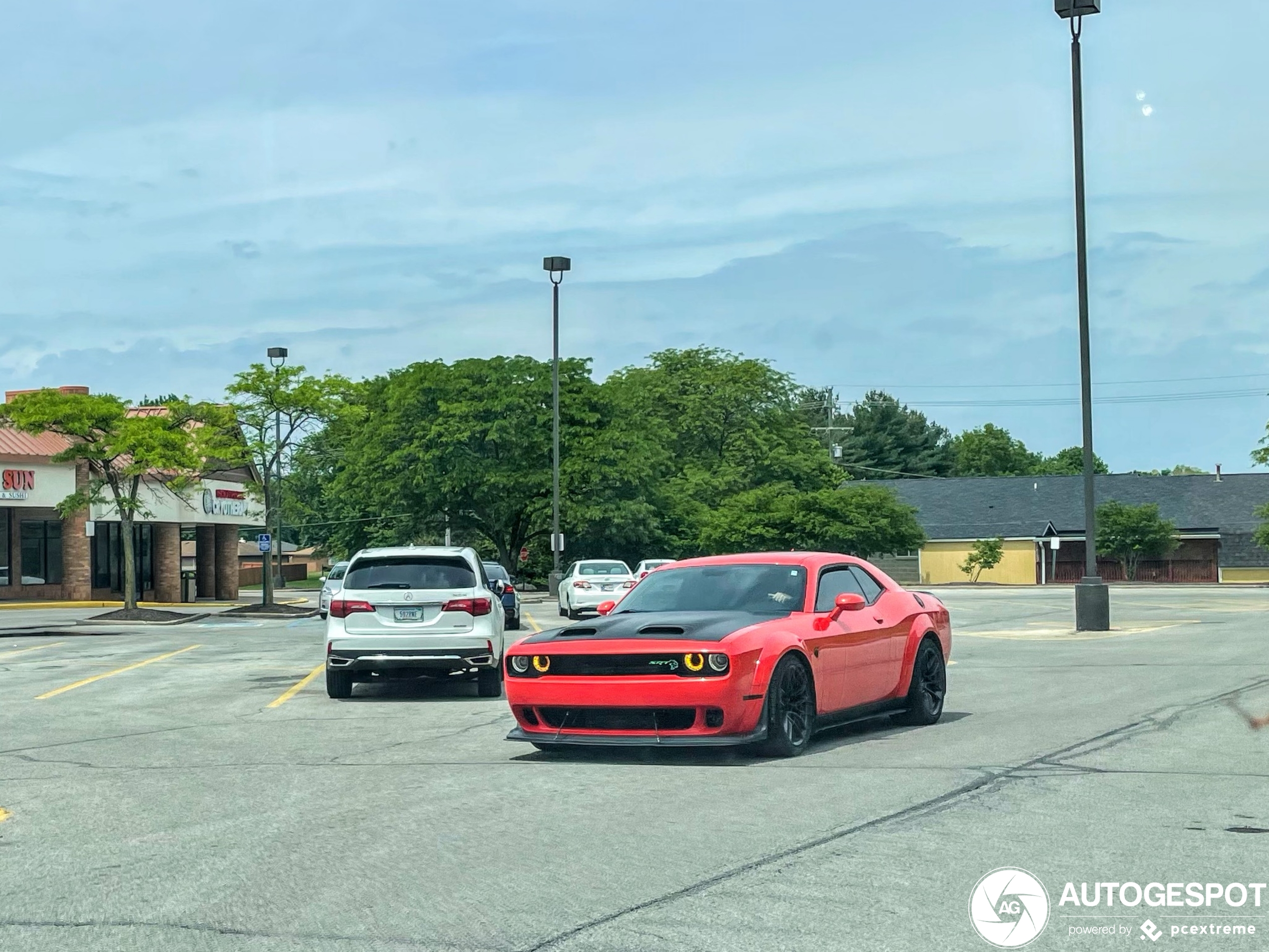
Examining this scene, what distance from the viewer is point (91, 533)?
5116 cm

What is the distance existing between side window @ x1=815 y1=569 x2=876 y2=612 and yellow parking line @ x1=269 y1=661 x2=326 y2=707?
6.48 metres

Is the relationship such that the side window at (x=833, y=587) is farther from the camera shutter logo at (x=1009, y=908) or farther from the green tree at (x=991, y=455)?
the green tree at (x=991, y=455)

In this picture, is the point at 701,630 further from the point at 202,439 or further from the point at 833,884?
the point at 202,439

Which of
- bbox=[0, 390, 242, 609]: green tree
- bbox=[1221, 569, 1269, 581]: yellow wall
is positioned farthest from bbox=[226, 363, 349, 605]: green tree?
bbox=[1221, 569, 1269, 581]: yellow wall

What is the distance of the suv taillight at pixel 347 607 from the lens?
658 inches

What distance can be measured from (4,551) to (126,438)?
13.6m

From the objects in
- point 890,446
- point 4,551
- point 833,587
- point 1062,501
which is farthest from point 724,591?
point 890,446

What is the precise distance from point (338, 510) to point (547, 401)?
22367 millimetres

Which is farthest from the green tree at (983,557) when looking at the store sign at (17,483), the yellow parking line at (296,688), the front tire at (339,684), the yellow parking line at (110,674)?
the front tire at (339,684)

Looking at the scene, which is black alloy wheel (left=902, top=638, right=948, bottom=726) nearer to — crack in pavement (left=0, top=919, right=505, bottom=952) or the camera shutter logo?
the camera shutter logo

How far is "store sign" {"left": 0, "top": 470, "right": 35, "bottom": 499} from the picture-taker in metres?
49.7

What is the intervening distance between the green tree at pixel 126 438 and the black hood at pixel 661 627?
33.7 meters

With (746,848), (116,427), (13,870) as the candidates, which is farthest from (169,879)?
(116,427)

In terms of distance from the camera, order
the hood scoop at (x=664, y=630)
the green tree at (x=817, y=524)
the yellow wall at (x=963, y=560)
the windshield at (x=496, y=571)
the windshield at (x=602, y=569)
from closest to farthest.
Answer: the hood scoop at (x=664, y=630), the windshield at (x=496, y=571), the windshield at (x=602, y=569), the green tree at (x=817, y=524), the yellow wall at (x=963, y=560)
